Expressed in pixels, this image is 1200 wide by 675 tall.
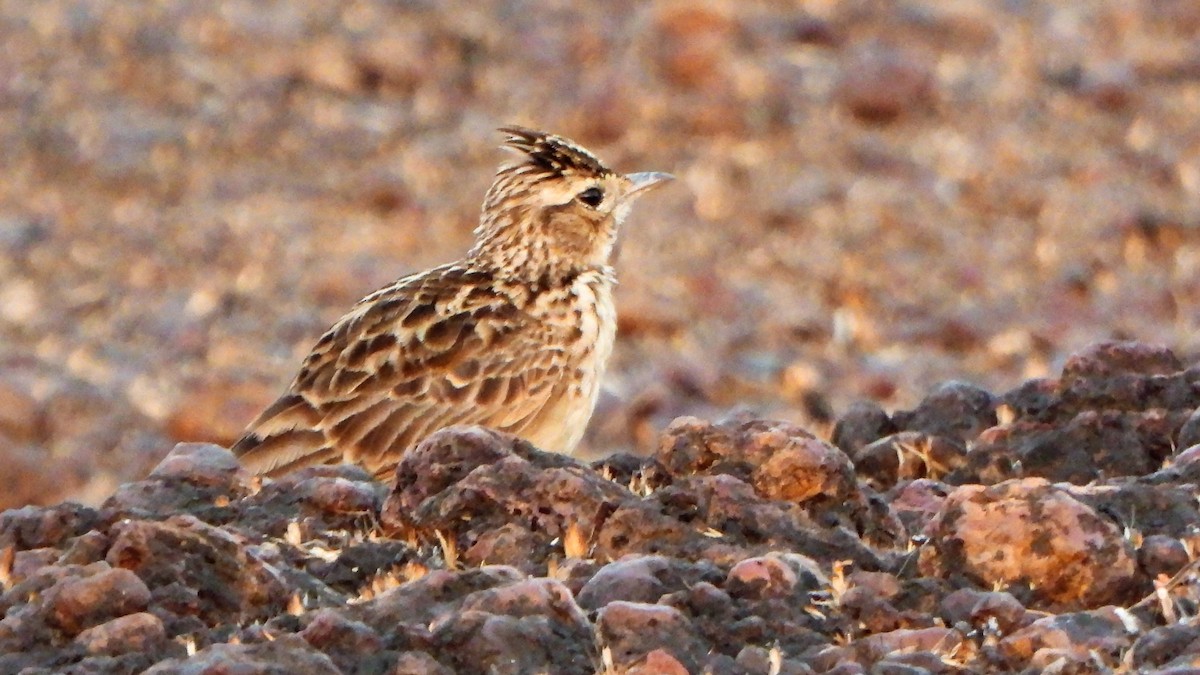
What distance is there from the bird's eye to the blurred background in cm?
202

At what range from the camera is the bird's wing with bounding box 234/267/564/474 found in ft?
26.0

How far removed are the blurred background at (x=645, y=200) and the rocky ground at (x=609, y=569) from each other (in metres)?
5.20

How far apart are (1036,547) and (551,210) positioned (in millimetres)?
4294

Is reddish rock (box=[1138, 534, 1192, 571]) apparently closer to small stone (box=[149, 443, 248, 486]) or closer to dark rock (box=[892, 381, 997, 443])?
dark rock (box=[892, 381, 997, 443])

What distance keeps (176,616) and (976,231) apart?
1029 centimetres

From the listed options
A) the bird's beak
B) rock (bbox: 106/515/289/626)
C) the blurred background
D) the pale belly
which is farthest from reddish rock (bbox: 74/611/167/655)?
the blurred background

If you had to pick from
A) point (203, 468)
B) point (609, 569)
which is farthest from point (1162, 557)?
point (203, 468)

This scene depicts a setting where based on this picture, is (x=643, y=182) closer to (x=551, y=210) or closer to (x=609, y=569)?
(x=551, y=210)

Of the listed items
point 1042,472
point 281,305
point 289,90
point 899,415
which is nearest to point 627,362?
point 281,305

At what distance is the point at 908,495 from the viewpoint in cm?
593

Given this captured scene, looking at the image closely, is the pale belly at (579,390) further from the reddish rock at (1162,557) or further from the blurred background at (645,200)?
the reddish rock at (1162,557)

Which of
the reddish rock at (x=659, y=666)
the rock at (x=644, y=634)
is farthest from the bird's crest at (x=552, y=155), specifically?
the reddish rock at (x=659, y=666)

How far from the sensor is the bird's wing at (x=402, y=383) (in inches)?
313

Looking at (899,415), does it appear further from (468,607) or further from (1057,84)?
(1057,84)
